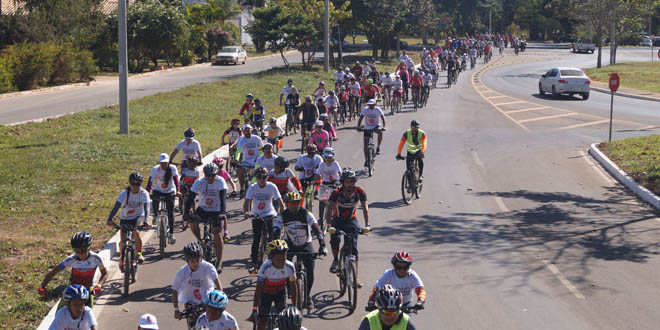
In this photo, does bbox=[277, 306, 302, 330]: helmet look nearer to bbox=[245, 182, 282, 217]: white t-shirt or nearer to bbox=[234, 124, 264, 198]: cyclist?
bbox=[245, 182, 282, 217]: white t-shirt

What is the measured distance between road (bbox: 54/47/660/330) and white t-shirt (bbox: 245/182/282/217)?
3.45ft

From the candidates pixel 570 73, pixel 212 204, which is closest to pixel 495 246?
pixel 212 204

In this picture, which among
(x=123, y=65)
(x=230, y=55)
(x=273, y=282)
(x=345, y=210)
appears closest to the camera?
(x=273, y=282)

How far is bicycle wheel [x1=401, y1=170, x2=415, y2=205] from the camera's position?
53.8 feet

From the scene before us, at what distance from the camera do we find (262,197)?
36.7 ft

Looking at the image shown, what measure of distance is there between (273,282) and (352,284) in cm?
185

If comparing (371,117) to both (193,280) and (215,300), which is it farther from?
(215,300)

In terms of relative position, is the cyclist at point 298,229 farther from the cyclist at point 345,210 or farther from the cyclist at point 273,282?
the cyclist at point 273,282

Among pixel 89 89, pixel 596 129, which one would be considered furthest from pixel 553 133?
pixel 89 89

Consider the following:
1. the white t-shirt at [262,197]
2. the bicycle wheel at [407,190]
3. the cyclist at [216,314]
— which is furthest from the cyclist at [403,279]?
the bicycle wheel at [407,190]

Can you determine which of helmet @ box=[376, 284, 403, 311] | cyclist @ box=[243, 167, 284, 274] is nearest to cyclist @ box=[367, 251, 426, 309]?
helmet @ box=[376, 284, 403, 311]

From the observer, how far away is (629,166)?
20.5 m

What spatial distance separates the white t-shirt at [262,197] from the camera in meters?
11.2

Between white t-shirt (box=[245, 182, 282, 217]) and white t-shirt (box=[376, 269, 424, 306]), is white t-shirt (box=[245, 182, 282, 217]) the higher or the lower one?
the higher one
